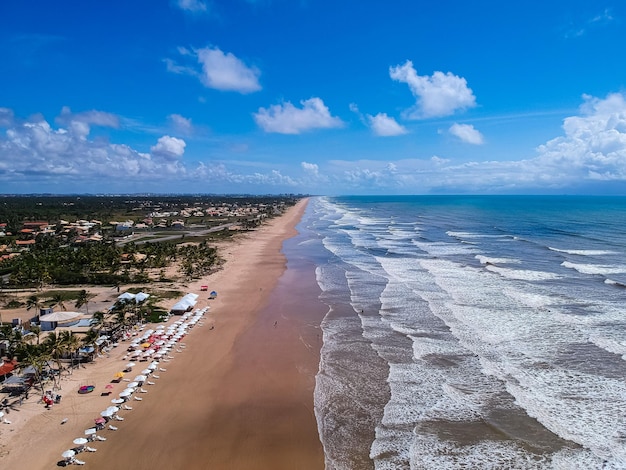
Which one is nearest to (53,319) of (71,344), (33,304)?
(71,344)

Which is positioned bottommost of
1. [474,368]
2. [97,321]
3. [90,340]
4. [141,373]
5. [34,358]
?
[141,373]

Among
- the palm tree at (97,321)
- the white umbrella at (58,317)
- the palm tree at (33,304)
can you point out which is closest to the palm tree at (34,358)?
the palm tree at (97,321)

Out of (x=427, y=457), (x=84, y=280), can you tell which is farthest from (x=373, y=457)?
(x=84, y=280)

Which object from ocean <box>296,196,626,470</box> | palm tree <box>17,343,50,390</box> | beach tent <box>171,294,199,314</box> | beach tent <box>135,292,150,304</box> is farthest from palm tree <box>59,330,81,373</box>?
ocean <box>296,196,626,470</box>

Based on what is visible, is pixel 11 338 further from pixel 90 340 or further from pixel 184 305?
pixel 184 305

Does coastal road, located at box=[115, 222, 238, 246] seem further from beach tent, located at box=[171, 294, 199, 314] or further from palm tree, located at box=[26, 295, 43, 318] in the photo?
beach tent, located at box=[171, 294, 199, 314]

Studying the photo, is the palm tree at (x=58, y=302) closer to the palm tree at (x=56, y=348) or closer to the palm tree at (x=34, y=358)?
the palm tree at (x=56, y=348)
